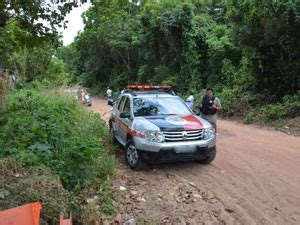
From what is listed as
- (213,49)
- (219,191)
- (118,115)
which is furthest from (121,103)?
(213,49)

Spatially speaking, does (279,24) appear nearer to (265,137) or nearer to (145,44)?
(265,137)

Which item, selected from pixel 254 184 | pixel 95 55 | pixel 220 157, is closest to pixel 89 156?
pixel 254 184

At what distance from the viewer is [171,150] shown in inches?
317

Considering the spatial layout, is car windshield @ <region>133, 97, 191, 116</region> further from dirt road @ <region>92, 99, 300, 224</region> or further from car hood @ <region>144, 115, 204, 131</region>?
dirt road @ <region>92, 99, 300, 224</region>

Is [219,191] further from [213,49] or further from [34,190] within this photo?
[213,49]

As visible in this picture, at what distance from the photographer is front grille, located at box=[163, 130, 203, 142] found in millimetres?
8117

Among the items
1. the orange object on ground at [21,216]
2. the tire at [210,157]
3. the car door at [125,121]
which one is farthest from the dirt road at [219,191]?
the orange object on ground at [21,216]

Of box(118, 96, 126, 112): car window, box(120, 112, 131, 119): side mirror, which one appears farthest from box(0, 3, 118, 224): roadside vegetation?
box(118, 96, 126, 112): car window

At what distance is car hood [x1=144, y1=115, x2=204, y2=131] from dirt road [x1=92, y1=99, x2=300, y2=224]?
3.16 feet

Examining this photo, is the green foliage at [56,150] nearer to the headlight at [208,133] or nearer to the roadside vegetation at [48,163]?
the roadside vegetation at [48,163]

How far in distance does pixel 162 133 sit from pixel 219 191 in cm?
168

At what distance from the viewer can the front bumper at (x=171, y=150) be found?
8.02m

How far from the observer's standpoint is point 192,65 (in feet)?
88.5

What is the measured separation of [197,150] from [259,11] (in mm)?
10155
